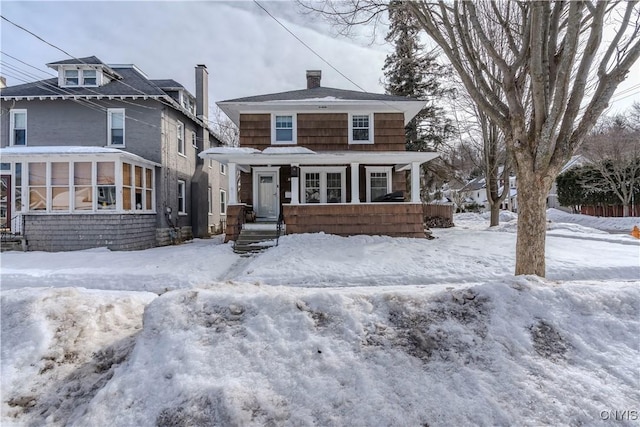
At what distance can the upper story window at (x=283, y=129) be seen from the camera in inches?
616

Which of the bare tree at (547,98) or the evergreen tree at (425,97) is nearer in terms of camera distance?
the bare tree at (547,98)

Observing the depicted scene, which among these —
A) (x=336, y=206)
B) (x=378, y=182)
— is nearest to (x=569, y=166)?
(x=378, y=182)

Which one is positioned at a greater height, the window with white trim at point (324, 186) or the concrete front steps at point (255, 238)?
the window with white trim at point (324, 186)

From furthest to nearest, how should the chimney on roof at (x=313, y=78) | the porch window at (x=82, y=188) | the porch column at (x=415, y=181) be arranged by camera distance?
the chimney on roof at (x=313, y=78)
the porch column at (x=415, y=181)
the porch window at (x=82, y=188)

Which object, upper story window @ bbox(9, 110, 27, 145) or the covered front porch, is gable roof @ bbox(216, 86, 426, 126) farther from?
upper story window @ bbox(9, 110, 27, 145)

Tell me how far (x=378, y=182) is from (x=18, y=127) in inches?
637

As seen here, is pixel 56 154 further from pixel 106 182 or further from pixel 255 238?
pixel 255 238

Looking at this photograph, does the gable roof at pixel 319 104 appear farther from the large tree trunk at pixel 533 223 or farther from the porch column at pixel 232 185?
the large tree trunk at pixel 533 223

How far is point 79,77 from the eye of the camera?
1536 centimetres

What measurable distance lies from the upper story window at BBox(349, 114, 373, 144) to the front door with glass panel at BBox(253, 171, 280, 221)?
13.1ft

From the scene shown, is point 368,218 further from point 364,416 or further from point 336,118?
point 364,416

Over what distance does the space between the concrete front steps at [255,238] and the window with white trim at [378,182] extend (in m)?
5.16

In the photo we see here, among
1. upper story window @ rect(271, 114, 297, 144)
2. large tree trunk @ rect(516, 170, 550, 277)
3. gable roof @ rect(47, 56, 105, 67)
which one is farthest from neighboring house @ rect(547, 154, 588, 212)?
gable roof @ rect(47, 56, 105, 67)

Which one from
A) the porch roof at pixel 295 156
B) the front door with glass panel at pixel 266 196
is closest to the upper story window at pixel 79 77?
the porch roof at pixel 295 156
